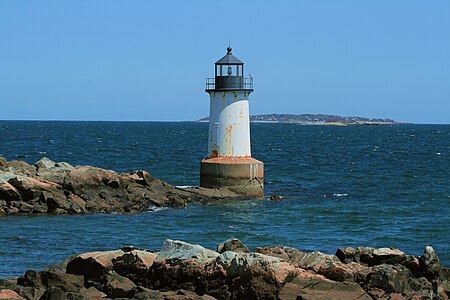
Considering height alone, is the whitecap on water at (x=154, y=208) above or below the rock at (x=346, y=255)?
below

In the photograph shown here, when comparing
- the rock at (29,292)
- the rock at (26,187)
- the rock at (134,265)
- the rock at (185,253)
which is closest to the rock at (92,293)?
the rock at (29,292)

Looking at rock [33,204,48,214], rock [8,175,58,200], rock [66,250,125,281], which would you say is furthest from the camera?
rock [8,175,58,200]

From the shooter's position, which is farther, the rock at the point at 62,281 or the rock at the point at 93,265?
the rock at the point at 93,265

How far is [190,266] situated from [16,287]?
8.56 ft

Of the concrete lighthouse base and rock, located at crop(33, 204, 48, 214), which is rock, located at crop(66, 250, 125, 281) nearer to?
rock, located at crop(33, 204, 48, 214)

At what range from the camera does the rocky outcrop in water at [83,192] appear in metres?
24.4

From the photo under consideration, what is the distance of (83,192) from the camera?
84.4ft

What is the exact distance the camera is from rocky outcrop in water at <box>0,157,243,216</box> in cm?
2441

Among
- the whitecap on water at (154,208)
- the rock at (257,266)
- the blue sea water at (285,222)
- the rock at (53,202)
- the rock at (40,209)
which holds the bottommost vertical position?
the blue sea water at (285,222)

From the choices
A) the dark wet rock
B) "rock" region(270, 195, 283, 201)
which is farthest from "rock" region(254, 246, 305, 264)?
"rock" region(270, 195, 283, 201)

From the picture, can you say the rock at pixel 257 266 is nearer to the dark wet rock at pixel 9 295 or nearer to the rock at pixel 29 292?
the rock at pixel 29 292

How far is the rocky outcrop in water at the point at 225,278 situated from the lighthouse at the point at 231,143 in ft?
49.0

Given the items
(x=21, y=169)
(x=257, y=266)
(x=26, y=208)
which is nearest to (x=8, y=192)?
(x=26, y=208)

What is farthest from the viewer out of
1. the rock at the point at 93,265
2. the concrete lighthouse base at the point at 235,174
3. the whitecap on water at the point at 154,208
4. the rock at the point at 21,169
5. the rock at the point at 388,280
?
the concrete lighthouse base at the point at 235,174
